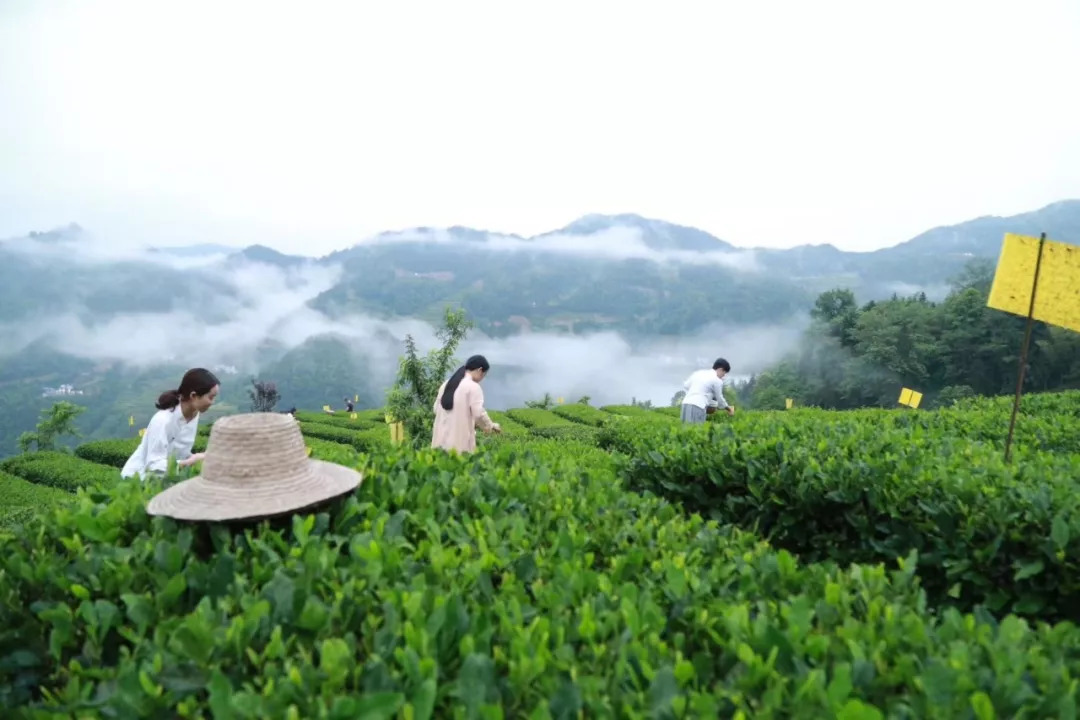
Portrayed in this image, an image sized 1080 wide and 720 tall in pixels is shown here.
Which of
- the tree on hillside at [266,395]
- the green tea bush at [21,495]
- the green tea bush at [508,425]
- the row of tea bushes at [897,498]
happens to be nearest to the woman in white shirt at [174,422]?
the row of tea bushes at [897,498]

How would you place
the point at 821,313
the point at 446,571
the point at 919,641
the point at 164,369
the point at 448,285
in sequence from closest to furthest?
the point at 919,641
the point at 446,571
the point at 821,313
the point at 164,369
the point at 448,285

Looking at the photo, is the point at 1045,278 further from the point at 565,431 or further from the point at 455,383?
the point at 565,431

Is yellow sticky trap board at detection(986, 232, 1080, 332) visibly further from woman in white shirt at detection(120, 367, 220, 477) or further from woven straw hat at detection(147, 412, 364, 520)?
woman in white shirt at detection(120, 367, 220, 477)

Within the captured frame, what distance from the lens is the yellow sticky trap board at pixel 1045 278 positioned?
4238mm

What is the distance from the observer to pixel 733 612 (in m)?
1.94

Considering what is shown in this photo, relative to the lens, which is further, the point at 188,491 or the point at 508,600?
the point at 188,491

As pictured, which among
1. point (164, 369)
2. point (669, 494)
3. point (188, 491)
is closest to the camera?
point (188, 491)

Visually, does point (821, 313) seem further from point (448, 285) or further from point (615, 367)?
point (448, 285)

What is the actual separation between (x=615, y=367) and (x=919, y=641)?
493 feet

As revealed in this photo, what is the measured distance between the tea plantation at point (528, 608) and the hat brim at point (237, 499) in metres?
0.10

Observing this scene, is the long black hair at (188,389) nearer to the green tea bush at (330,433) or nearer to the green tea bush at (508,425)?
the green tea bush at (508,425)

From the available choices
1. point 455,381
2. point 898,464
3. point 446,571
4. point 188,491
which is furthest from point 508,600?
point 455,381

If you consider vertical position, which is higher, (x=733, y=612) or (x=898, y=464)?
(x=733, y=612)

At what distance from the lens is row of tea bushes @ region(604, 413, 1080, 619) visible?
338 cm
